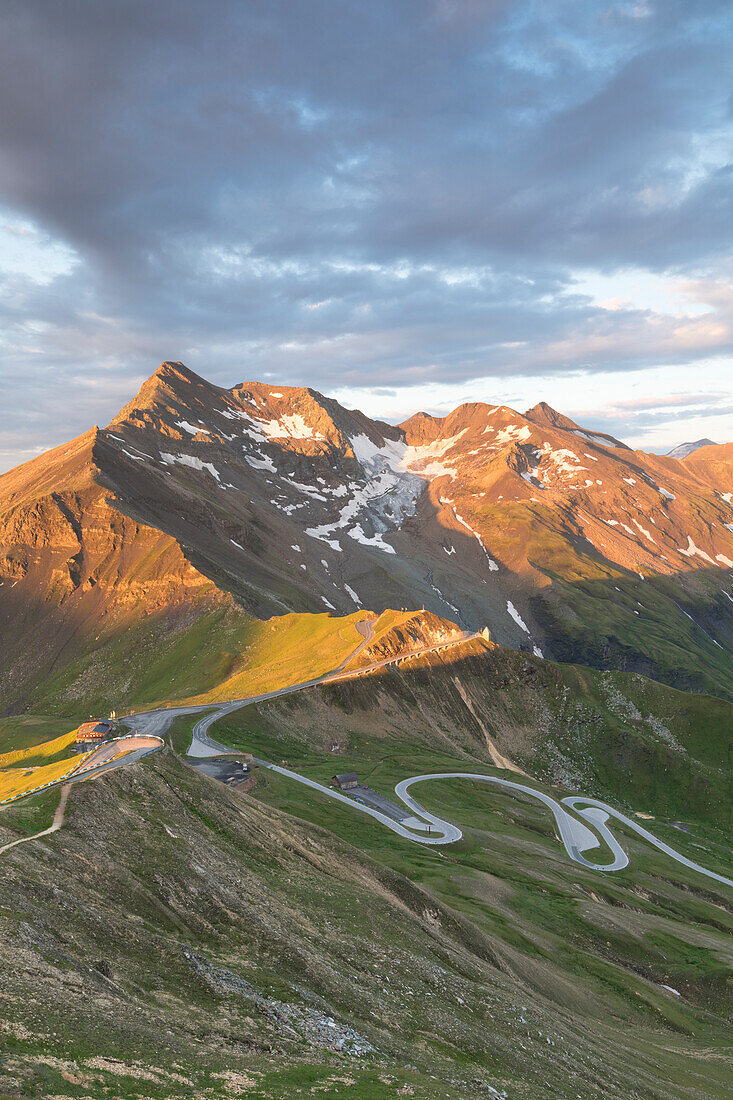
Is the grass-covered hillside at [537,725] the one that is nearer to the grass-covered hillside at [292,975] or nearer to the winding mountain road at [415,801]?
the winding mountain road at [415,801]

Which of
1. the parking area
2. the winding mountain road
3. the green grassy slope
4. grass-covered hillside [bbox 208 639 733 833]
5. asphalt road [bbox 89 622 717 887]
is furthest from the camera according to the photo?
the green grassy slope

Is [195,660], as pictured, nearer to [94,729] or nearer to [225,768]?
[94,729]

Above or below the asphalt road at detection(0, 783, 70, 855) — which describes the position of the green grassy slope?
below

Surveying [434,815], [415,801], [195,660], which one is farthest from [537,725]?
[195,660]

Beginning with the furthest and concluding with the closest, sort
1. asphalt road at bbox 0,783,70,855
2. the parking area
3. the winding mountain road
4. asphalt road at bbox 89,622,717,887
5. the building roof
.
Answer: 1. asphalt road at bbox 89,622,717,887
2. the building roof
3. the winding mountain road
4. the parking area
5. asphalt road at bbox 0,783,70,855

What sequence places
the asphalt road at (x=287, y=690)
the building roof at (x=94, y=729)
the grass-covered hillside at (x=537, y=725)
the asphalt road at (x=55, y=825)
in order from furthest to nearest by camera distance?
1. the grass-covered hillside at (x=537, y=725)
2. the asphalt road at (x=287, y=690)
3. the building roof at (x=94, y=729)
4. the asphalt road at (x=55, y=825)

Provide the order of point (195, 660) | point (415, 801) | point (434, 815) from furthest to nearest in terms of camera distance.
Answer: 1. point (195, 660)
2. point (415, 801)
3. point (434, 815)

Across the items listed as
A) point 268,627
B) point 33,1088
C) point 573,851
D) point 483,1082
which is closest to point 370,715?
point 268,627

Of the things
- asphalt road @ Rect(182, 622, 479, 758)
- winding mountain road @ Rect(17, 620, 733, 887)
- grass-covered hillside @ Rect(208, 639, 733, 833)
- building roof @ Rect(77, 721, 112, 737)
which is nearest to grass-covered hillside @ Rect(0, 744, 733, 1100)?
winding mountain road @ Rect(17, 620, 733, 887)

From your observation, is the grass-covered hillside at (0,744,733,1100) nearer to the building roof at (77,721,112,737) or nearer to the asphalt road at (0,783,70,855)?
the asphalt road at (0,783,70,855)

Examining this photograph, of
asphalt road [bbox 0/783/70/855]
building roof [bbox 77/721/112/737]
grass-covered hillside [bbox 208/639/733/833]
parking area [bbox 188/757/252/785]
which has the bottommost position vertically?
grass-covered hillside [bbox 208/639/733/833]

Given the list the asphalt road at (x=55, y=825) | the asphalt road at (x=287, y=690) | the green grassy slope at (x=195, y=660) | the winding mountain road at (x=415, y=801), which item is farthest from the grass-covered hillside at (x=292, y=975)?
the green grassy slope at (x=195, y=660)

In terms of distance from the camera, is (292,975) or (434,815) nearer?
(292,975)
